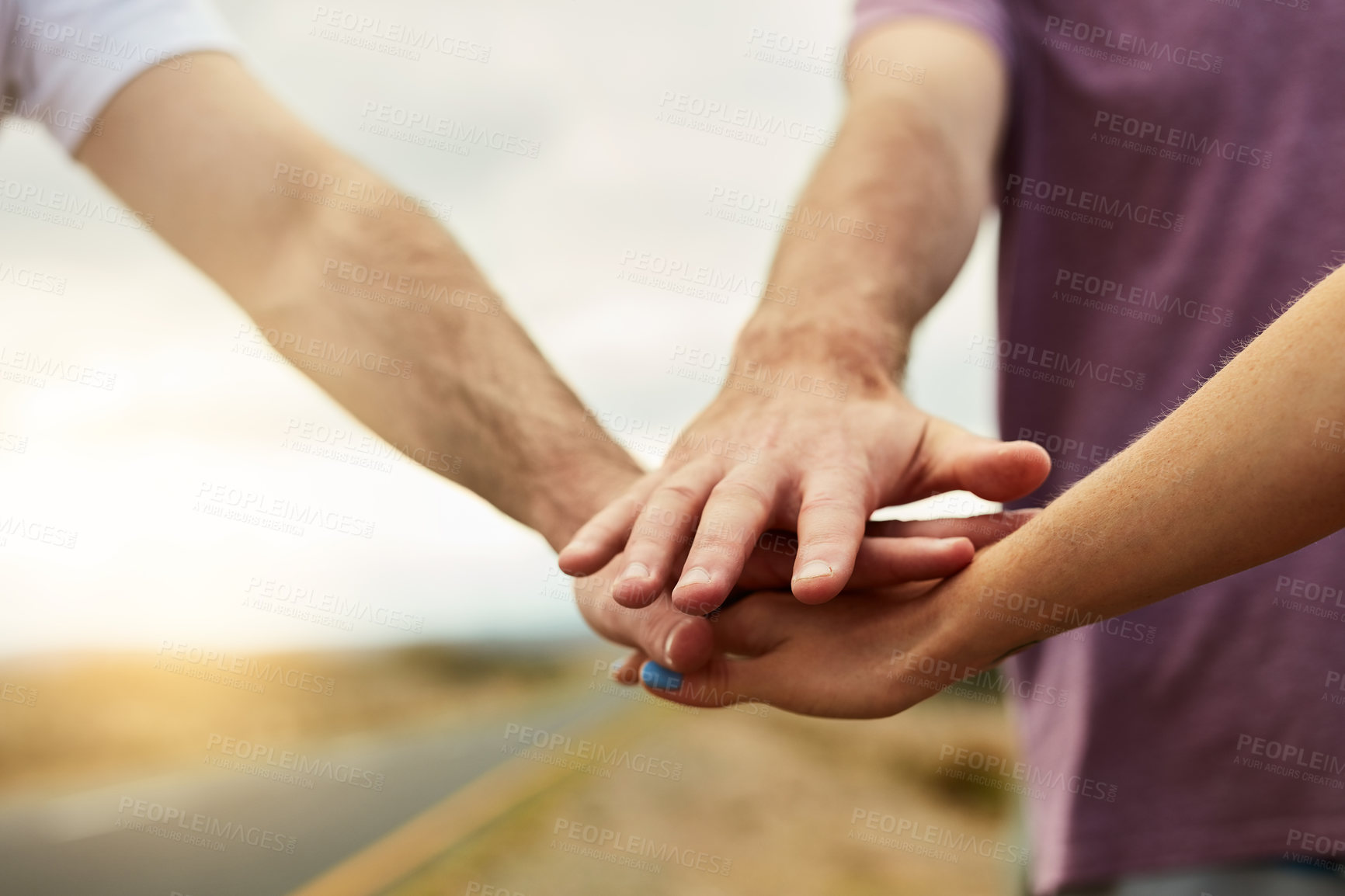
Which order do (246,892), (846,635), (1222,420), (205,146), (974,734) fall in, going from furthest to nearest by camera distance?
1. (974,734)
2. (246,892)
3. (205,146)
4. (846,635)
5. (1222,420)

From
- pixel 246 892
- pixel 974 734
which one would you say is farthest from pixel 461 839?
pixel 974 734

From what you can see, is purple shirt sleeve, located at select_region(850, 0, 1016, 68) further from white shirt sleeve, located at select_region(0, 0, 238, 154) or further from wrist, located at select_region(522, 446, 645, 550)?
white shirt sleeve, located at select_region(0, 0, 238, 154)

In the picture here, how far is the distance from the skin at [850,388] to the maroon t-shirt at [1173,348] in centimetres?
15

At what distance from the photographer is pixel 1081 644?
1.36 m

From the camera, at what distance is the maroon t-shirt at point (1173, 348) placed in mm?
1236

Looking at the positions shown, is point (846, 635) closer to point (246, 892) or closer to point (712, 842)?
point (246, 892)

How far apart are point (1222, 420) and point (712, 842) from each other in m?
14.8
